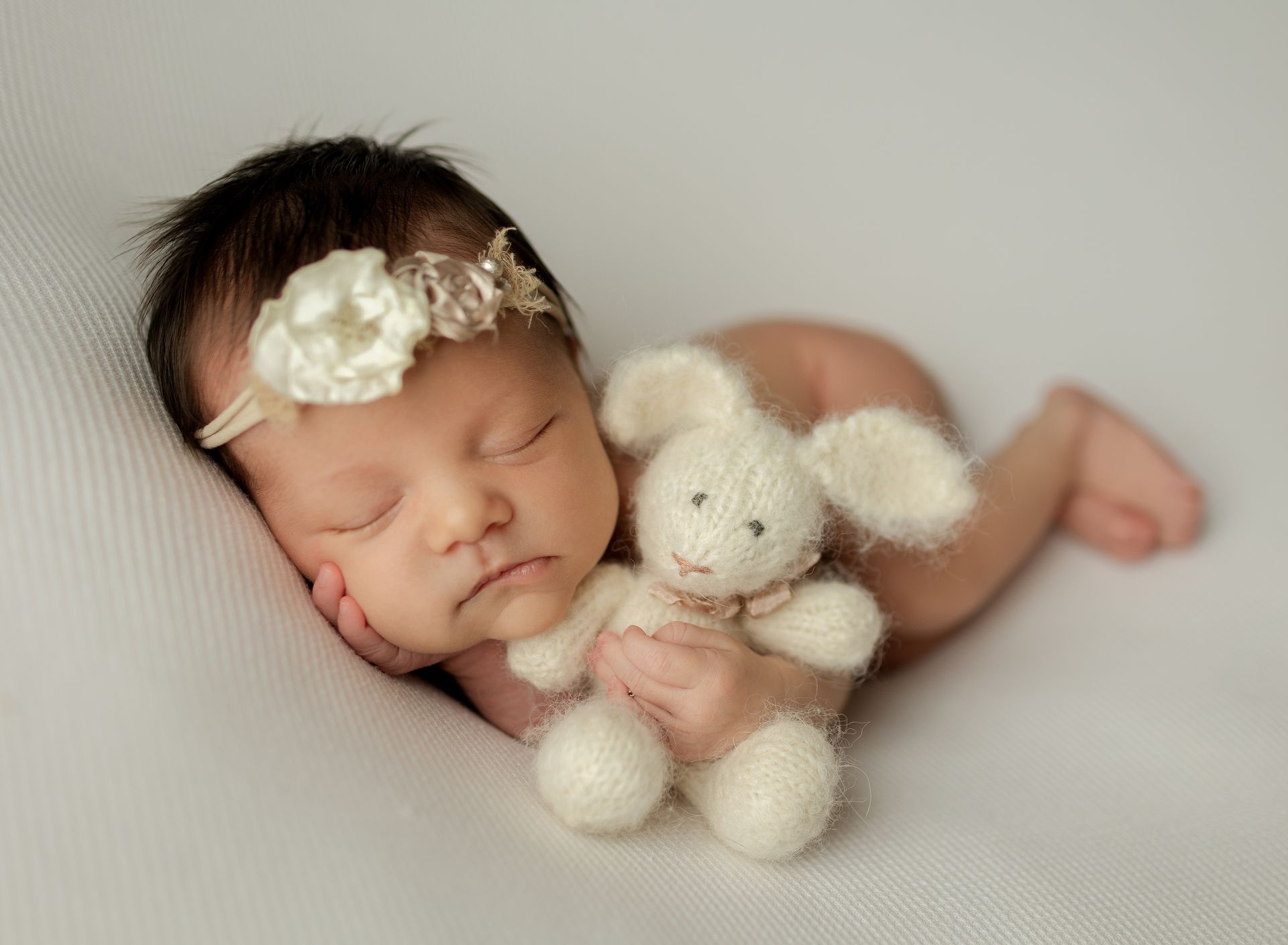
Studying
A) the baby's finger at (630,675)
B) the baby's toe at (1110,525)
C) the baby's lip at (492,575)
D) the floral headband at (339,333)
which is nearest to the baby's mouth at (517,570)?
the baby's lip at (492,575)

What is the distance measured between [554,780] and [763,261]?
3.67 ft

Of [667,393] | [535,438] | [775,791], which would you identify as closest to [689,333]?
[667,393]

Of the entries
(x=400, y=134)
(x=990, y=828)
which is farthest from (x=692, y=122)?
(x=990, y=828)

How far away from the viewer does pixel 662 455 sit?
111 cm

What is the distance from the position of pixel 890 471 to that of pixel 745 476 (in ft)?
0.61

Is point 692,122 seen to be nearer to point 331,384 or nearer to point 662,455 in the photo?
point 662,455

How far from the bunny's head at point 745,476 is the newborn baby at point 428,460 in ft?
0.19

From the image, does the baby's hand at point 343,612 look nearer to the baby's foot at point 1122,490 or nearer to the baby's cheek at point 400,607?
the baby's cheek at point 400,607

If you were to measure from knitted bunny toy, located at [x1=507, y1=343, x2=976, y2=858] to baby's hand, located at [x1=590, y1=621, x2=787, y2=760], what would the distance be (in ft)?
0.06

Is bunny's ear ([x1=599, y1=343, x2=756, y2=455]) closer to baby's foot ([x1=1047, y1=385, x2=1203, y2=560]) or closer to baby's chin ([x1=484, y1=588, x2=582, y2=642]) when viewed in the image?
baby's chin ([x1=484, y1=588, x2=582, y2=642])

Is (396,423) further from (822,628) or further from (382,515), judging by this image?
(822,628)

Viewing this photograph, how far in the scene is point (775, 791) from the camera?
0.94 metres

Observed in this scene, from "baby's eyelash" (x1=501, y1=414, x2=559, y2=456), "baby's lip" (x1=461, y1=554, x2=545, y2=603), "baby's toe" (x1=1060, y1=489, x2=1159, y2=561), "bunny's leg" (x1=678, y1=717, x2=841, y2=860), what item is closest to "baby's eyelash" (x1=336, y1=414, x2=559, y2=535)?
Result: "baby's eyelash" (x1=501, y1=414, x2=559, y2=456)

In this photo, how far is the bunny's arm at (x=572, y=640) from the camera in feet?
3.61
